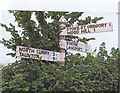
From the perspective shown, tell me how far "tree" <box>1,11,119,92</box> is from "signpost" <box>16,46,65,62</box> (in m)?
0.05

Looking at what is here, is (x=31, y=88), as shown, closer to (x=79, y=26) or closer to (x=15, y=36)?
(x=15, y=36)

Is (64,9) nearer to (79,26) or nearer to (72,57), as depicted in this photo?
(79,26)

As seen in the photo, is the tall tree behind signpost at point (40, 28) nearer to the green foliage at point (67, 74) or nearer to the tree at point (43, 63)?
the tree at point (43, 63)

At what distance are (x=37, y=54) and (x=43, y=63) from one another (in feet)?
0.46

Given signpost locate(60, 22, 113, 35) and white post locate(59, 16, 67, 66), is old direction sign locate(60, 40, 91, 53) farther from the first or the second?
signpost locate(60, 22, 113, 35)

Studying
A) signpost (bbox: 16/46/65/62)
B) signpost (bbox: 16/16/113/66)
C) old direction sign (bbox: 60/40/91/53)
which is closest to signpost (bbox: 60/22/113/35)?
signpost (bbox: 16/16/113/66)

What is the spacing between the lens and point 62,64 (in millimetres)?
4723

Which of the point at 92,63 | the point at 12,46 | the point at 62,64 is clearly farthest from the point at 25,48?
the point at 92,63

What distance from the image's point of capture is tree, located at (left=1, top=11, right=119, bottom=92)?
15.3 ft

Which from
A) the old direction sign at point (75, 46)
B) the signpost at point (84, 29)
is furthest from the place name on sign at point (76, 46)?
the signpost at point (84, 29)

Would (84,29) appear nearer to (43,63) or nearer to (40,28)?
(40,28)

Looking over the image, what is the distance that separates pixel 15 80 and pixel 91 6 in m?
Answer: 1.37

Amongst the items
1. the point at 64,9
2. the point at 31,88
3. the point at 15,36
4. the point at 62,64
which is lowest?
the point at 31,88

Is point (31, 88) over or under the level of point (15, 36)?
under
